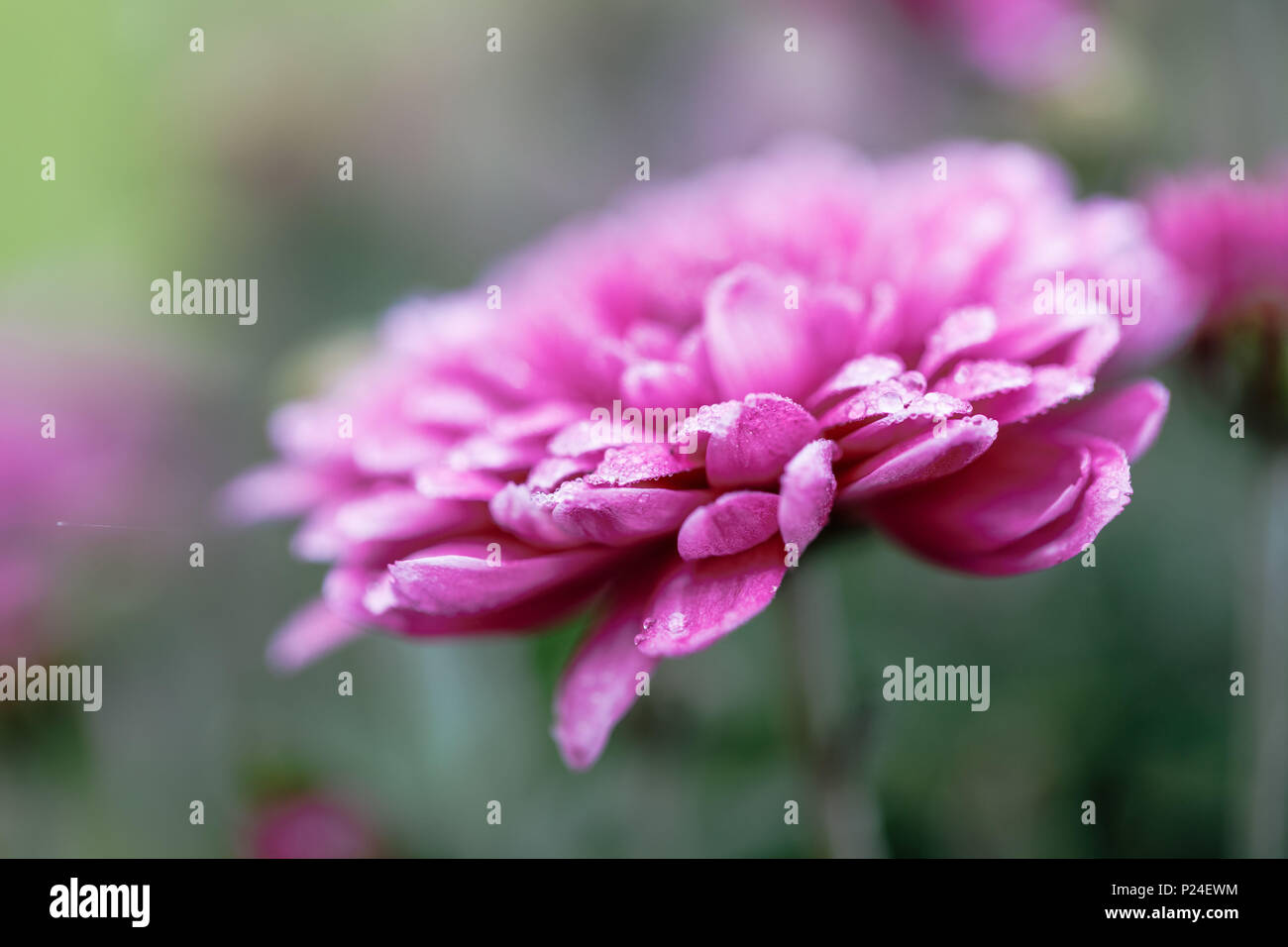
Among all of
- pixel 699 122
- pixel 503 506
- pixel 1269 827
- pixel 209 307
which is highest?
pixel 699 122

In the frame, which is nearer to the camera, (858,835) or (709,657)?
(858,835)

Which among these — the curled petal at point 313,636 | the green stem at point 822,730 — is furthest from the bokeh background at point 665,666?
the curled petal at point 313,636

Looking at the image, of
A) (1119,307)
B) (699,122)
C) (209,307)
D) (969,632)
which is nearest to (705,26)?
(699,122)

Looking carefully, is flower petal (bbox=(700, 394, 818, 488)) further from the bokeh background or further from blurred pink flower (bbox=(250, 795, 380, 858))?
blurred pink flower (bbox=(250, 795, 380, 858))

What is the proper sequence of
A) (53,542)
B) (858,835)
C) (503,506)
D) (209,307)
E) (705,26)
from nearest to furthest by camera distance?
1. (503,506)
2. (858,835)
3. (53,542)
4. (209,307)
5. (705,26)

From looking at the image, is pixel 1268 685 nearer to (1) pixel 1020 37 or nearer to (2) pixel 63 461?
(1) pixel 1020 37

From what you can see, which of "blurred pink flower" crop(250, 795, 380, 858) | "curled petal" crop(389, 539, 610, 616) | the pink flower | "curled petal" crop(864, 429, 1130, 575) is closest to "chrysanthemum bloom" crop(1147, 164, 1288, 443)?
the pink flower

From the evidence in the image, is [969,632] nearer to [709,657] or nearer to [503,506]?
[709,657]
